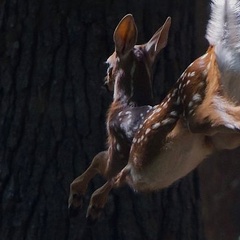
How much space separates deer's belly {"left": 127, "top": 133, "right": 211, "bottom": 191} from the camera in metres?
4.56

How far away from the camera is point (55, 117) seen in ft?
21.0

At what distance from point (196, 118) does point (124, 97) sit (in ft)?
2.90

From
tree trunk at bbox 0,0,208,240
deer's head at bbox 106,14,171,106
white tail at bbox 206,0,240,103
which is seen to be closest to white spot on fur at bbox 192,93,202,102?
white tail at bbox 206,0,240,103

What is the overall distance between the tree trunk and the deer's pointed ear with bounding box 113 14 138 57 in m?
1.33

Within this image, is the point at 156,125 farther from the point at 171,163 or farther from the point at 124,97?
the point at 124,97

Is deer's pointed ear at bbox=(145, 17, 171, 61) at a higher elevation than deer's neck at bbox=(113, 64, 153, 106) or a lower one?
higher

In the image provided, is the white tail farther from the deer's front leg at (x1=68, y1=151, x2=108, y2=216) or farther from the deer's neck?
the deer's front leg at (x1=68, y1=151, x2=108, y2=216)

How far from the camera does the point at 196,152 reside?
4.61 m

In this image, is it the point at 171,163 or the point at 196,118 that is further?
the point at 171,163

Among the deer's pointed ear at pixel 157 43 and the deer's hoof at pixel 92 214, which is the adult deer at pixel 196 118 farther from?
the deer's pointed ear at pixel 157 43

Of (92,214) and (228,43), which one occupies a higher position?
(228,43)

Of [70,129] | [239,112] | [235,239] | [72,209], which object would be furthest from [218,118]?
[235,239]

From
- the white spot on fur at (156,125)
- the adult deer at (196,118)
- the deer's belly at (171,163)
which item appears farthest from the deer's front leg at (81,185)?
the white spot on fur at (156,125)

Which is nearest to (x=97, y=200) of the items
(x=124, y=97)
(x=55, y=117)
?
(x=124, y=97)
